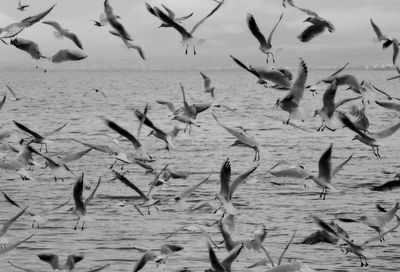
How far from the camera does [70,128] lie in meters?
70.1

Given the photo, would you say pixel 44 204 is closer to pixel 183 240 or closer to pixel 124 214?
pixel 124 214

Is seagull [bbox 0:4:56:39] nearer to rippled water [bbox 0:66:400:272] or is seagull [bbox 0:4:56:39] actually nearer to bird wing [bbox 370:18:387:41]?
rippled water [bbox 0:66:400:272]

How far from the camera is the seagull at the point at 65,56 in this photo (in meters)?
16.8

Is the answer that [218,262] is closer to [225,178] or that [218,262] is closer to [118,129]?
[225,178]

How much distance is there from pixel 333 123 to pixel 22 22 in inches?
238

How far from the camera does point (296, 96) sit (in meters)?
15.0

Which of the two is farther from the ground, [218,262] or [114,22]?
[114,22]

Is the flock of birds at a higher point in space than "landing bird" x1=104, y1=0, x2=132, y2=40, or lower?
lower

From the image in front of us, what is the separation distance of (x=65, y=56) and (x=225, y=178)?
4.62 metres

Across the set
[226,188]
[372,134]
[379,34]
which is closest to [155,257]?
[226,188]

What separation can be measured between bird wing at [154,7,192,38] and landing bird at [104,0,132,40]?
1.40m

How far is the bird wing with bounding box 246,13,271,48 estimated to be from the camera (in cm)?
1529

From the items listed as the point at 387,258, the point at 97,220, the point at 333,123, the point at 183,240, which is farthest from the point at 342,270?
the point at 97,220

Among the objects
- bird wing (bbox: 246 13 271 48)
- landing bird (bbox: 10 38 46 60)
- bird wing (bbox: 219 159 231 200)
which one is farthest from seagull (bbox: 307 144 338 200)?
landing bird (bbox: 10 38 46 60)
